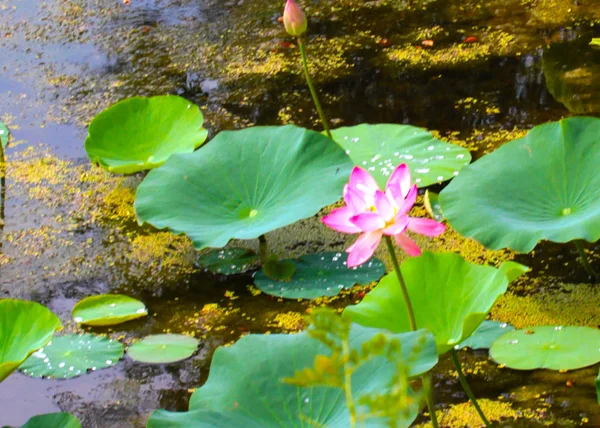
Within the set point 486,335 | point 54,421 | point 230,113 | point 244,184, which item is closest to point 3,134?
point 230,113

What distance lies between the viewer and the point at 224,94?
114 inches

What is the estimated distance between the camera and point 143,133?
2.39 metres

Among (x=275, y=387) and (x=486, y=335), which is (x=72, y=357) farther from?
(x=486, y=335)

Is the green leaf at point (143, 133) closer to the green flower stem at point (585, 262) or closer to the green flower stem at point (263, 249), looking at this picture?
the green flower stem at point (263, 249)

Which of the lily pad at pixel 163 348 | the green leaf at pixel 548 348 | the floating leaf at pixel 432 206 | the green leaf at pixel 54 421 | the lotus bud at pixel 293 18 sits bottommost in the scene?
the lily pad at pixel 163 348

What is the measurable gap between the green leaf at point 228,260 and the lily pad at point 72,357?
1.14 ft

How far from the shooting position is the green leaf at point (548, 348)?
5.46 ft

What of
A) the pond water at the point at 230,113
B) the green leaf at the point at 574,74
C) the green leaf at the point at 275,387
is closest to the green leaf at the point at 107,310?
the pond water at the point at 230,113

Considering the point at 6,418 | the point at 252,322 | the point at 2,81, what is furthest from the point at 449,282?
the point at 2,81

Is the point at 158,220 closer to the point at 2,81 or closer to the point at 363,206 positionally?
the point at 363,206

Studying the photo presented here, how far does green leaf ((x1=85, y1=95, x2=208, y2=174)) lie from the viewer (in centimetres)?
230

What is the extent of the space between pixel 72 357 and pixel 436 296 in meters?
0.79

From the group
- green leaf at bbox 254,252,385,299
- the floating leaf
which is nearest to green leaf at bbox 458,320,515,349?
green leaf at bbox 254,252,385,299

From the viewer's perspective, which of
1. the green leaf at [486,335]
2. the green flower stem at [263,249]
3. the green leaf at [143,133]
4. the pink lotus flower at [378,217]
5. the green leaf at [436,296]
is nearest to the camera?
the pink lotus flower at [378,217]
